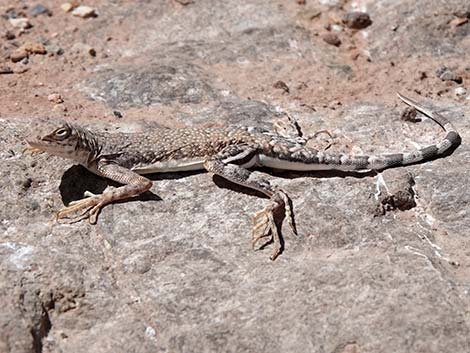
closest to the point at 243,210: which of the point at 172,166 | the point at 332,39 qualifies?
the point at 172,166

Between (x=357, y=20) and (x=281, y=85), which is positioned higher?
(x=357, y=20)

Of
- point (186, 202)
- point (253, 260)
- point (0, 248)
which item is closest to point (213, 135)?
point (186, 202)

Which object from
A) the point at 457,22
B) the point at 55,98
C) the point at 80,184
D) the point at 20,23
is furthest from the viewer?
the point at 20,23

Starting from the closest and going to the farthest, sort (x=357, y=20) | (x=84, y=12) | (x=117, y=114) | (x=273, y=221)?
1. (x=273, y=221)
2. (x=117, y=114)
3. (x=357, y=20)
4. (x=84, y=12)

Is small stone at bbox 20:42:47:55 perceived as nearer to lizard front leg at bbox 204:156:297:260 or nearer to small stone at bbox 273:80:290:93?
small stone at bbox 273:80:290:93

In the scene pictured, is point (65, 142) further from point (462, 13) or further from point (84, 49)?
point (462, 13)

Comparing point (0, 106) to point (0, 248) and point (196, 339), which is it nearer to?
point (0, 248)

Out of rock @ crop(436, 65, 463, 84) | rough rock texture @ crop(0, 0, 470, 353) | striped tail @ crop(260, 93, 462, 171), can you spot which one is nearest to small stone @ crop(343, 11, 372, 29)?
rough rock texture @ crop(0, 0, 470, 353)
